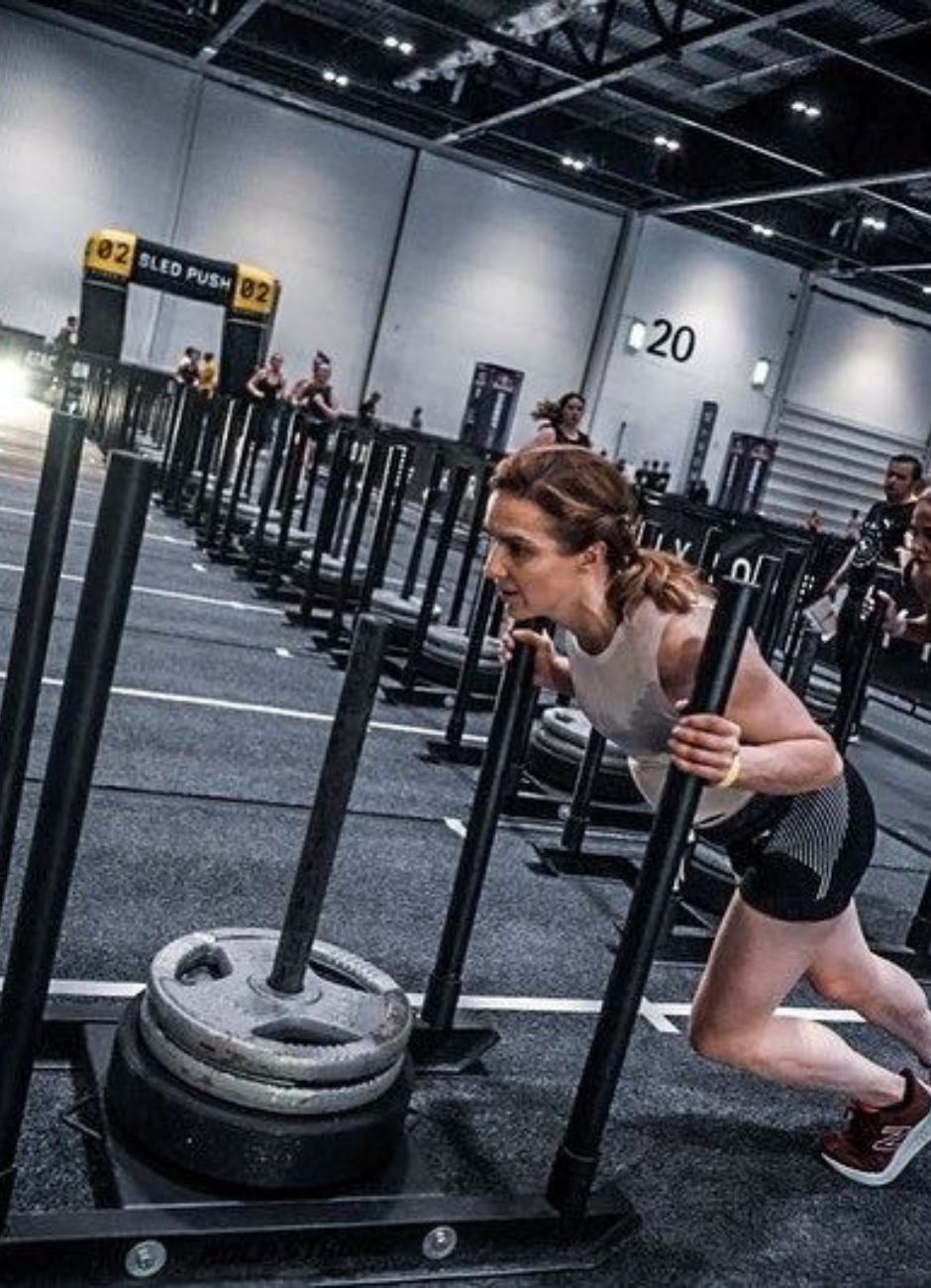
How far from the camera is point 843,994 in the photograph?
7.14ft

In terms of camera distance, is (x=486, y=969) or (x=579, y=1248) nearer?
(x=579, y=1248)

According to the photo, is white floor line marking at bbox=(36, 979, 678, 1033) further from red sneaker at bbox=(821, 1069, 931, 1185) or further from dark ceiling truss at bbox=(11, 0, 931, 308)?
dark ceiling truss at bbox=(11, 0, 931, 308)

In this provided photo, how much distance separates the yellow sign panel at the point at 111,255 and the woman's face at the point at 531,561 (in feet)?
39.0

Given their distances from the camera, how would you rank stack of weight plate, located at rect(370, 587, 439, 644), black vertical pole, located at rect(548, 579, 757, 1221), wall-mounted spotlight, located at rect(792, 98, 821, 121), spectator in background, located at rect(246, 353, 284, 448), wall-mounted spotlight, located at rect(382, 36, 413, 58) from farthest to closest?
wall-mounted spotlight, located at rect(382, 36, 413, 58), wall-mounted spotlight, located at rect(792, 98, 821, 121), spectator in background, located at rect(246, 353, 284, 448), stack of weight plate, located at rect(370, 587, 439, 644), black vertical pole, located at rect(548, 579, 757, 1221)

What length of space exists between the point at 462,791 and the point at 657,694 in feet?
7.24

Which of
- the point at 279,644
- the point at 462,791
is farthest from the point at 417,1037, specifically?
the point at 279,644

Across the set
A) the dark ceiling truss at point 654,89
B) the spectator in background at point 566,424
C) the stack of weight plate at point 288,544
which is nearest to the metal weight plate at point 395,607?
the spectator in background at point 566,424

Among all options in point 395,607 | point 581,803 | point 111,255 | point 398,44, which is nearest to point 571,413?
point 395,607

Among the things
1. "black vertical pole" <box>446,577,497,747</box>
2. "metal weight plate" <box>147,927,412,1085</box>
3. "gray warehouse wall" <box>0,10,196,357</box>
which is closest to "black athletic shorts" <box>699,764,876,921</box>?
"metal weight plate" <box>147,927,412,1085</box>

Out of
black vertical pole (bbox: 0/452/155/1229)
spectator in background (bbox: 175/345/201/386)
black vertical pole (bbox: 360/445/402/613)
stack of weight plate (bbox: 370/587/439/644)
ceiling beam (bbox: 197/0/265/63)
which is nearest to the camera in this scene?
black vertical pole (bbox: 0/452/155/1229)

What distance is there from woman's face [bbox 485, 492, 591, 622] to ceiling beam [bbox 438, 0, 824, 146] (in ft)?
33.6

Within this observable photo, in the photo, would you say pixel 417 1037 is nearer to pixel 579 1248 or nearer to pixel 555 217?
pixel 579 1248

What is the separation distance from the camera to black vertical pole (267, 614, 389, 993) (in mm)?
1505

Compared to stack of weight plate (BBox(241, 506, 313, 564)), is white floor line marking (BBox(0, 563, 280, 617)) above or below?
below
